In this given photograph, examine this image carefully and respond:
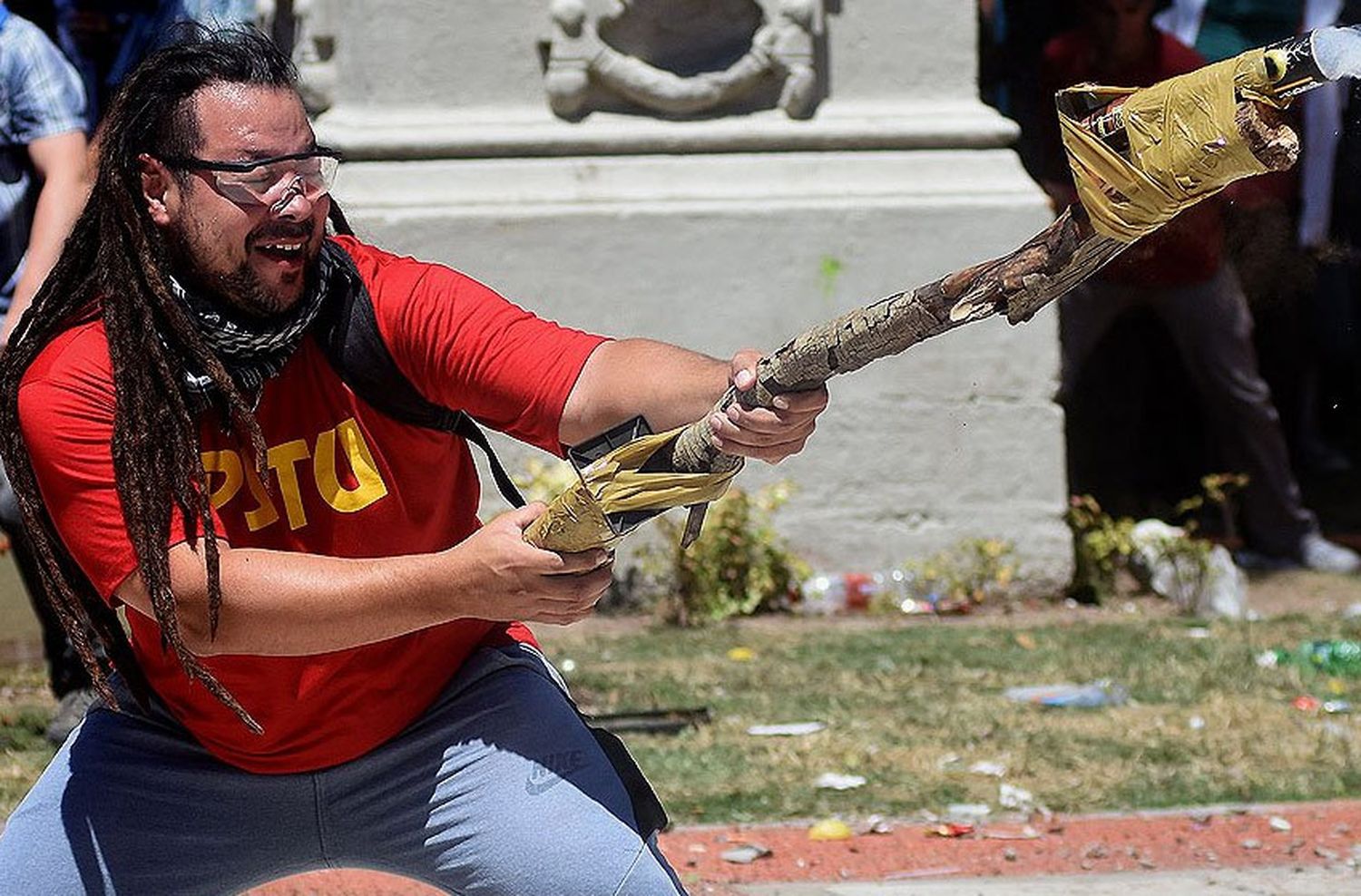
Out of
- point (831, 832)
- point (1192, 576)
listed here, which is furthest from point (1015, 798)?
point (1192, 576)

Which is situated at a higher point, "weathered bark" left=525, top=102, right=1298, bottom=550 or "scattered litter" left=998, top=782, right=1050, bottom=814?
"weathered bark" left=525, top=102, right=1298, bottom=550

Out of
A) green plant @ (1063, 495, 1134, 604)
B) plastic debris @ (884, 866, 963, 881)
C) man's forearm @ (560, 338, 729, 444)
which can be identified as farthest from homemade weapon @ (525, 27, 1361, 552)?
green plant @ (1063, 495, 1134, 604)

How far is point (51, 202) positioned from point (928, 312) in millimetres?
3483

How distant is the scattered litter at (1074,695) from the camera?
5.98 meters

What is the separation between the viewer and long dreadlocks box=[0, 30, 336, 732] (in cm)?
292

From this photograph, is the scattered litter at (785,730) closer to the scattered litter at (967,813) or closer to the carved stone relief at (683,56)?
the scattered litter at (967,813)

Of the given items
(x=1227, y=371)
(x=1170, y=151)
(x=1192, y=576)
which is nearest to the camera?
(x=1170, y=151)

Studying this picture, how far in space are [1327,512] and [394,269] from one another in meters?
7.33

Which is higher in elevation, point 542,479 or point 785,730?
point 542,479

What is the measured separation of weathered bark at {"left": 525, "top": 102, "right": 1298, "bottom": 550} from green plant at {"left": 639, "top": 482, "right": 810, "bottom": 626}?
4.25 m

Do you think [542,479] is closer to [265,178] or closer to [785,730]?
[785,730]

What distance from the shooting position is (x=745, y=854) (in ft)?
15.3

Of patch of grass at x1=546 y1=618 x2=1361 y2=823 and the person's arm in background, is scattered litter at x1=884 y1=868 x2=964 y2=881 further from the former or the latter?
the person's arm in background

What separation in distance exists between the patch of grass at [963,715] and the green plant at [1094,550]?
51 cm
